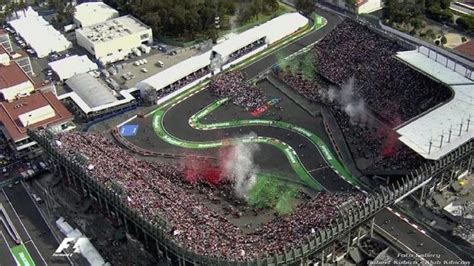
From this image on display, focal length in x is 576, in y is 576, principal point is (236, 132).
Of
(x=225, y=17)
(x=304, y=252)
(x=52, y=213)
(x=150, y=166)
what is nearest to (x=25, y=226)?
(x=52, y=213)

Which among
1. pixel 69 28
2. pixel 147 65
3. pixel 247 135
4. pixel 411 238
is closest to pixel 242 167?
pixel 247 135

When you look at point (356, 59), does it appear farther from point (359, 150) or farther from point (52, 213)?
point (52, 213)

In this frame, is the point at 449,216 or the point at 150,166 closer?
the point at 449,216

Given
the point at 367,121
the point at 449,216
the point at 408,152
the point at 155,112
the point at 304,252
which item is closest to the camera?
the point at 304,252

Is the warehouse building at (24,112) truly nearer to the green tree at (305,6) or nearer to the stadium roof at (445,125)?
the stadium roof at (445,125)

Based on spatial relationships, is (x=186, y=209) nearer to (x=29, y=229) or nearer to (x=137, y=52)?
(x=29, y=229)
